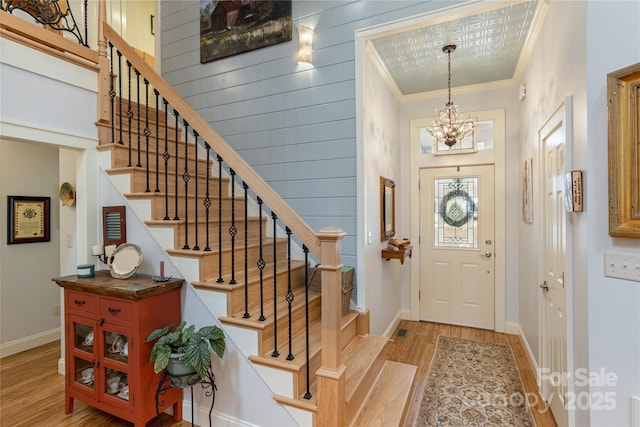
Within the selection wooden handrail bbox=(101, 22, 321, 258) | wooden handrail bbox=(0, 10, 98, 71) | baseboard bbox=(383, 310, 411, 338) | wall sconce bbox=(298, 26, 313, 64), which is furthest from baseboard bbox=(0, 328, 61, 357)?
wall sconce bbox=(298, 26, 313, 64)

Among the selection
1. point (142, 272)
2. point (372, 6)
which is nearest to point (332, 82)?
point (372, 6)

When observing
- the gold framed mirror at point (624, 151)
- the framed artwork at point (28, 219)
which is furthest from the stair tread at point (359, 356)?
the framed artwork at point (28, 219)

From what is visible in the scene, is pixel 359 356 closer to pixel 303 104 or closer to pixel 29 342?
pixel 303 104

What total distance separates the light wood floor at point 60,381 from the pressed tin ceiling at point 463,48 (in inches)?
124

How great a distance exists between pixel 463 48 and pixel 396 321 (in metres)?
3.33

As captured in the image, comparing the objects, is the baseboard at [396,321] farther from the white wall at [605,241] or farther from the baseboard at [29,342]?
the baseboard at [29,342]

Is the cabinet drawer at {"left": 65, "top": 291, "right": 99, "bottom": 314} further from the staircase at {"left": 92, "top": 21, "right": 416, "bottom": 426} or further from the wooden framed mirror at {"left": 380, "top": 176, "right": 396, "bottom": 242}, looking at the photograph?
the wooden framed mirror at {"left": 380, "top": 176, "right": 396, "bottom": 242}

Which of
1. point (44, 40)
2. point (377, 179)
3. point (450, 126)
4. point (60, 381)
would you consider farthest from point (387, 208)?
point (60, 381)

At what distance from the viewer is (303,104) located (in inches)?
119

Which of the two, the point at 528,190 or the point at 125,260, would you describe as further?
the point at 528,190

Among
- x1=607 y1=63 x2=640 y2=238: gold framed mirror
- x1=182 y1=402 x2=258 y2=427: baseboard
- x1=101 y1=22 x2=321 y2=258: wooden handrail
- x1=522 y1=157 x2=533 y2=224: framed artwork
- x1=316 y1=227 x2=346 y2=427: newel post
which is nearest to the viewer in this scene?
x1=607 y1=63 x2=640 y2=238: gold framed mirror

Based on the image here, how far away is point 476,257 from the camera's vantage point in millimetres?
4094

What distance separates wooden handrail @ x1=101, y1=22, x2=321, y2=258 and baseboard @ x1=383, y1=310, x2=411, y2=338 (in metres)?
2.29

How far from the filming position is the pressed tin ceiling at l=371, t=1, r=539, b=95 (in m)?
2.68
